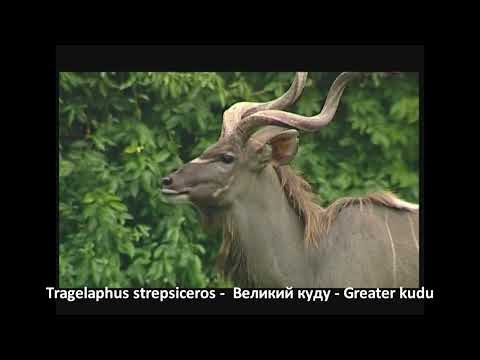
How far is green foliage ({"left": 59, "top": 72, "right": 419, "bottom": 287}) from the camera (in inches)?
254

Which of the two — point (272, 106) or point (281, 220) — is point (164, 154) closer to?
point (272, 106)

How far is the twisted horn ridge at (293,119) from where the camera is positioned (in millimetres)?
4781

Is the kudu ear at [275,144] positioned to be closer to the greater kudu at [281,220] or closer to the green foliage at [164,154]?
the greater kudu at [281,220]

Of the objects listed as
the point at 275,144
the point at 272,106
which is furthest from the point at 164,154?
the point at 275,144

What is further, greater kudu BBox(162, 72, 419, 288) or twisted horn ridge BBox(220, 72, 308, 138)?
twisted horn ridge BBox(220, 72, 308, 138)

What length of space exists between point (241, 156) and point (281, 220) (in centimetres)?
37

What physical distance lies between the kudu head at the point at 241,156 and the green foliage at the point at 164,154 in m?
1.53

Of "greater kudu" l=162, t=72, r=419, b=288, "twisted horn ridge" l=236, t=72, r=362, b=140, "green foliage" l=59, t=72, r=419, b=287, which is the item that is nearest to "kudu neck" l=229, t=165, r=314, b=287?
"greater kudu" l=162, t=72, r=419, b=288

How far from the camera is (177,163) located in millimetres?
6621

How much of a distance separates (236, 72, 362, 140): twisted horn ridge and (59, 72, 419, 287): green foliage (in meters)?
1.53

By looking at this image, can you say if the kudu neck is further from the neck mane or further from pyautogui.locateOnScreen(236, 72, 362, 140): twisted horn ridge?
pyautogui.locateOnScreen(236, 72, 362, 140): twisted horn ridge

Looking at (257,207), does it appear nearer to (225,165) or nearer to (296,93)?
(225,165)

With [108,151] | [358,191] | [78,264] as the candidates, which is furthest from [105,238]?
[358,191]

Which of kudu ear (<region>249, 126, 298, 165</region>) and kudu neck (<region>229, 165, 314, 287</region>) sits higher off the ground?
kudu ear (<region>249, 126, 298, 165</region>)
